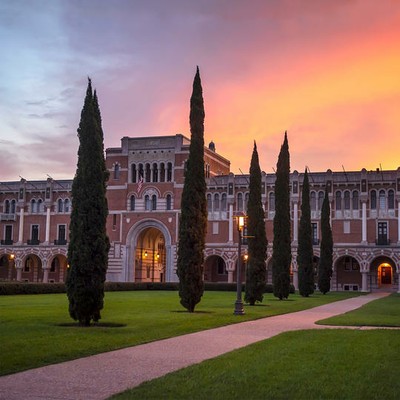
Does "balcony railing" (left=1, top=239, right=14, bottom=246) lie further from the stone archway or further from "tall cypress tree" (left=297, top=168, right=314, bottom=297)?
"tall cypress tree" (left=297, top=168, right=314, bottom=297)

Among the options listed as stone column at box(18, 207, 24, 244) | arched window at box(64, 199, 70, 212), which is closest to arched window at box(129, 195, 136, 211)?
arched window at box(64, 199, 70, 212)

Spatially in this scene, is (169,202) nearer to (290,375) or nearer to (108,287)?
(108,287)

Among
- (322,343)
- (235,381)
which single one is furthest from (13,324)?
(235,381)

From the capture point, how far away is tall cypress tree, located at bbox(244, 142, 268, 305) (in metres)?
34.4

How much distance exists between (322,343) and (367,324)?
6814mm

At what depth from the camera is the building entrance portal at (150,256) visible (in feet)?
234

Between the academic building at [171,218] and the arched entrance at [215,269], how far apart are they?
11 cm

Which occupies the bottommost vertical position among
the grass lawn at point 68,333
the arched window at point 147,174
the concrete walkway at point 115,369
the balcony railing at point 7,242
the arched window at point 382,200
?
the concrete walkway at point 115,369

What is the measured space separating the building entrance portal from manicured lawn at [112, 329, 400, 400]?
56628mm

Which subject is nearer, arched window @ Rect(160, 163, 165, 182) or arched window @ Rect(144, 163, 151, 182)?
arched window @ Rect(160, 163, 165, 182)

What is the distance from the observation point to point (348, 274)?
64.1 meters

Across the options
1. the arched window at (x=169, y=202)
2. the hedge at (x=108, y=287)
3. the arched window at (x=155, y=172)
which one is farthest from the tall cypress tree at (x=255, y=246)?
the arched window at (x=155, y=172)

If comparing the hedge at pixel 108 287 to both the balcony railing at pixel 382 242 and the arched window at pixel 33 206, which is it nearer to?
the balcony railing at pixel 382 242

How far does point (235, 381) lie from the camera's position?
10305mm
